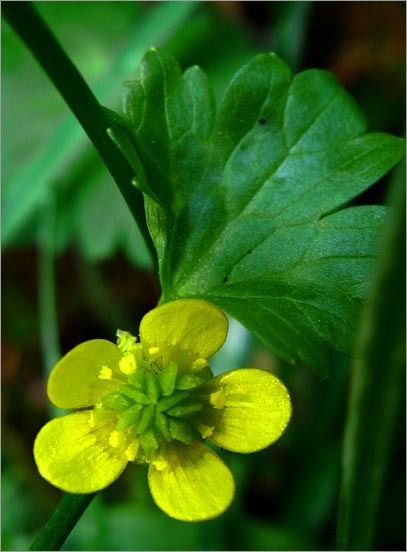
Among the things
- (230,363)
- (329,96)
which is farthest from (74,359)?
(230,363)

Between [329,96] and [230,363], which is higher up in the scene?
[329,96]

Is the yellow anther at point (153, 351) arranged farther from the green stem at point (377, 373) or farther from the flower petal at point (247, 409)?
the green stem at point (377, 373)

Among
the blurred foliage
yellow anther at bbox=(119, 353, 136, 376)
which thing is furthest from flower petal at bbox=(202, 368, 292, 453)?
the blurred foliage

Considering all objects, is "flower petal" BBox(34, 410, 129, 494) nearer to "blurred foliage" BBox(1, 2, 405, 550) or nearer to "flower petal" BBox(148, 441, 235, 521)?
"flower petal" BBox(148, 441, 235, 521)

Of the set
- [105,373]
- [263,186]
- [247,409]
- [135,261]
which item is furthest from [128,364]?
[135,261]

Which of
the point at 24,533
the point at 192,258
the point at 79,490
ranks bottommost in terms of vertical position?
the point at 24,533

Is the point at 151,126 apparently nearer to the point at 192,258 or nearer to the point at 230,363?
the point at 192,258

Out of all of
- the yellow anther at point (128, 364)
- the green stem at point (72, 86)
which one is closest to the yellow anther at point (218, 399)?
the yellow anther at point (128, 364)
